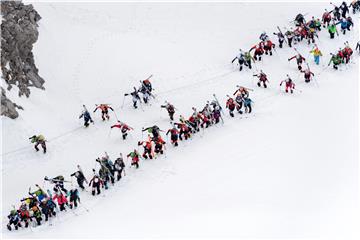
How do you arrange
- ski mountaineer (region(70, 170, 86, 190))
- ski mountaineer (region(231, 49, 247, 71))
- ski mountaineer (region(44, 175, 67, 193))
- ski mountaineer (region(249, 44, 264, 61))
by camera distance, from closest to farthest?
ski mountaineer (region(44, 175, 67, 193))
ski mountaineer (region(70, 170, 86, 190))
ski mountaineer (region(231, 49, 247, 71))
ski mountaineer (region(249, 44, 264, 61))

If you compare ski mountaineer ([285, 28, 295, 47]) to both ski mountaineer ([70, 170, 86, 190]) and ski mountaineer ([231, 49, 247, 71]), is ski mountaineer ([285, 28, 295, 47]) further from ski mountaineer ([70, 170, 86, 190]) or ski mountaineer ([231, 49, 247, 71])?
ski mountaineer ([70, 170, 86, 190])

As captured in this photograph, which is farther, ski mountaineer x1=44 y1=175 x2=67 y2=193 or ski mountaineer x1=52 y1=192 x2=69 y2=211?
ski mountaineer x1=44 y1=175 x2=67 y2=193

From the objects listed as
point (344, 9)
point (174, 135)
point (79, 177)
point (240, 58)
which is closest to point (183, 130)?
point (174, 135)

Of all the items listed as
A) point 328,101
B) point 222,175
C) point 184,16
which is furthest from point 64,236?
point 184,16

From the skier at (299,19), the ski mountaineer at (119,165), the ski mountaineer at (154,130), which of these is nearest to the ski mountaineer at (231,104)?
the ski mountaineer at (154,130)

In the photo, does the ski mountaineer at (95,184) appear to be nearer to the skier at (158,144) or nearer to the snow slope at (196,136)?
the snow slope at (196,136)

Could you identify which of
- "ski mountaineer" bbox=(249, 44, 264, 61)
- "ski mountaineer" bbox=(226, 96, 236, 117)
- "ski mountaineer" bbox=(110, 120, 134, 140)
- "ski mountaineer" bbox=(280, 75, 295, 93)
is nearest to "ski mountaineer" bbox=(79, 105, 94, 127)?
"ski mountaineer" bbox=(110, 120, 134, 140)
